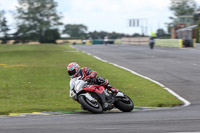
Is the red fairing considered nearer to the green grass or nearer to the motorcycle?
the motorcycle

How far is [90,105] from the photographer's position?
960 cm

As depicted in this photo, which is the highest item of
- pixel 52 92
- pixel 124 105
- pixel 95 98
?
pixel 95 98

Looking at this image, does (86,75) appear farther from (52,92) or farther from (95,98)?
(52,92)

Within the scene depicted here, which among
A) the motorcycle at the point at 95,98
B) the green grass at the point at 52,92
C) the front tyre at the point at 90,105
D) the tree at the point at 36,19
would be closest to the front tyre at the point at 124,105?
the motorcycle at the point at 95,98

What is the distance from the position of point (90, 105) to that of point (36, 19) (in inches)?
5002

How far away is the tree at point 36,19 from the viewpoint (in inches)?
5217

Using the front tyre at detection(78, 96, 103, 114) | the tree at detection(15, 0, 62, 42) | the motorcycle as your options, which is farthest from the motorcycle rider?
the tree at detection(15, 0, 62, 42)

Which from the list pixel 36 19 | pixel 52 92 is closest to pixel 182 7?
pixel 36 19

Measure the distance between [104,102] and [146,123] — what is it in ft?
7.21

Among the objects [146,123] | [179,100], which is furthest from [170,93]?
[146,123]

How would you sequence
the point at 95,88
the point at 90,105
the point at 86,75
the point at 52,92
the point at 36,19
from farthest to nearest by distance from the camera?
the point at 36,19
the point at 52,92
the point at 86,75
the point at 95,88
the point at 90,105

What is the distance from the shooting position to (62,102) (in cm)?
1242

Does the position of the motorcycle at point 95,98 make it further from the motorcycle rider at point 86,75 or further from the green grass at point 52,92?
the green grass at point 52,92

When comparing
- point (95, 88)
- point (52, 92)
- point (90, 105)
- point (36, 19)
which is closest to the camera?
point (90, 105)
